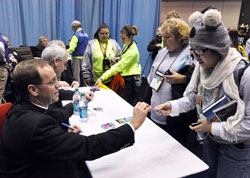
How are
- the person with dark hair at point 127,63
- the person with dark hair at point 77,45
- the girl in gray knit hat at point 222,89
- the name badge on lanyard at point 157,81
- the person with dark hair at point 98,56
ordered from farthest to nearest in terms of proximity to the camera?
1. the person with dark hair at point 77,45
2. the person with dark hair at point 98,56
3. the person with dark hair at point 127,63
4. the name badge on lanyard at point 157,81
5. the girl in gray knit hat at point 222,89

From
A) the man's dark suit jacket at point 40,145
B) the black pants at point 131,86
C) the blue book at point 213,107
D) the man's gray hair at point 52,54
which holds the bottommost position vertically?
the black pants at point 131,86

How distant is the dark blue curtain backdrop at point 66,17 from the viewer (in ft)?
17.1

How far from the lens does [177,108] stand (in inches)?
59.0

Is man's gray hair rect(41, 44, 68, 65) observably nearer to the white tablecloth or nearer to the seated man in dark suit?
the white tablecloth

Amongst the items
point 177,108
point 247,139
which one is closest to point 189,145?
point 177,108

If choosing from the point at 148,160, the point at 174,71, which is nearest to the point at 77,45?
the point at 174,71

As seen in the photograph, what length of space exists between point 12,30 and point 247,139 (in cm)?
563

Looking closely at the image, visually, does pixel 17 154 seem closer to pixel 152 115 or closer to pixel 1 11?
pixel 152 115

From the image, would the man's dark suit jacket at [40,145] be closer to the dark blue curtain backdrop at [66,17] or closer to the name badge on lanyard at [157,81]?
the name badge on lanyard at [157,81]

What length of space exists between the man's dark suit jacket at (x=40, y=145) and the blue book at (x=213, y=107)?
484mm

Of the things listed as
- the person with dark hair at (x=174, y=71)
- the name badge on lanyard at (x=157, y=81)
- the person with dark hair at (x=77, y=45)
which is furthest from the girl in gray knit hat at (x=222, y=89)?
the person with dark hair at (x=77, y=45)

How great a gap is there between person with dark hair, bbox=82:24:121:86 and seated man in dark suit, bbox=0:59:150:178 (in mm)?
1864

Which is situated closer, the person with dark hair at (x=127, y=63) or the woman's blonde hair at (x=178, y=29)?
the woman's blonde hair at (x=178, y=29)

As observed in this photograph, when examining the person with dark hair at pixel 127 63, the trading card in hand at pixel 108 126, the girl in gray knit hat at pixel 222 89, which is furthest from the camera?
the person with dark hair at pixel 127 63
